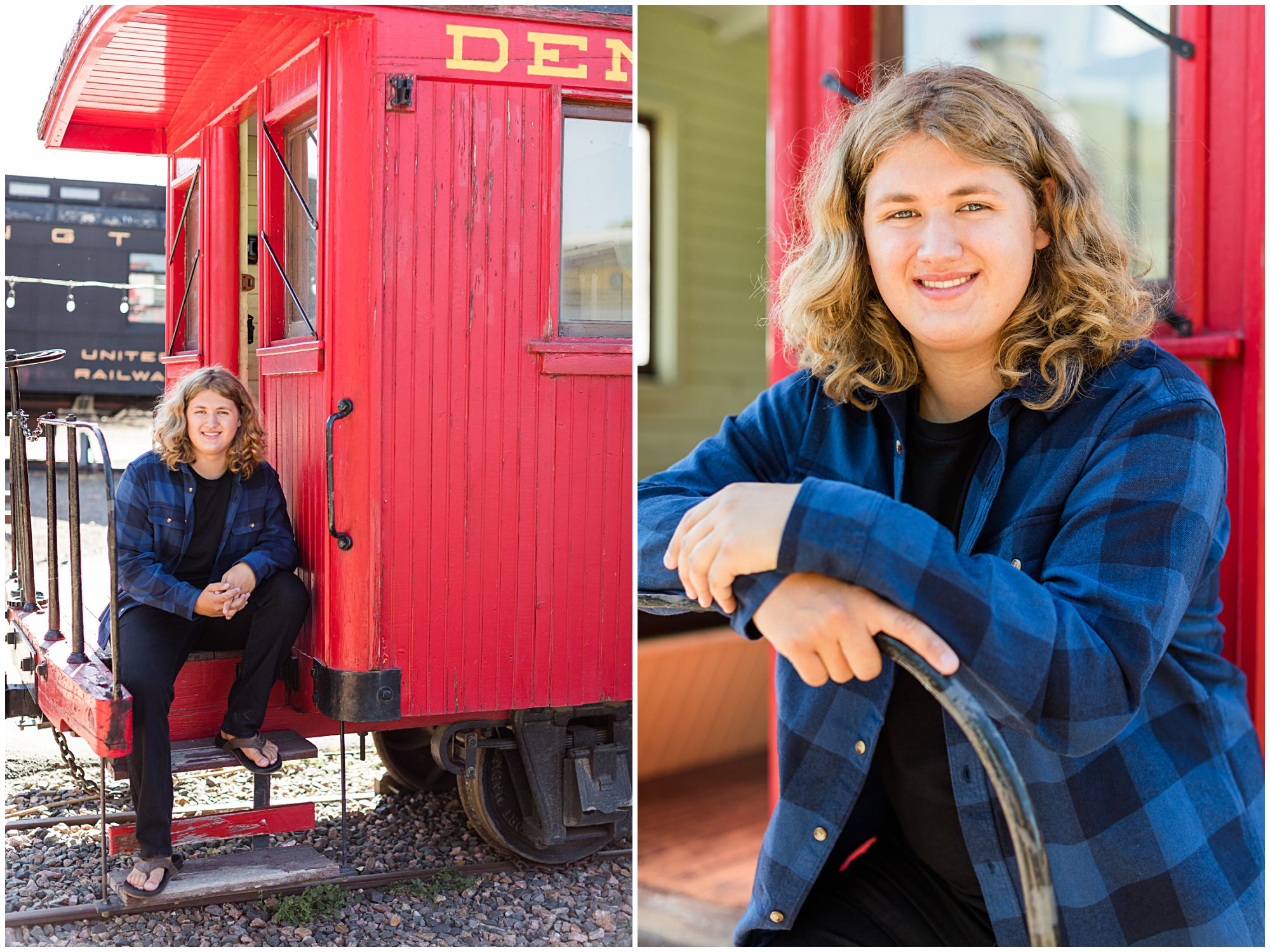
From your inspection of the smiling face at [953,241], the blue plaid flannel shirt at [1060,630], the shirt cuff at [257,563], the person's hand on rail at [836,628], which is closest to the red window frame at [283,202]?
the shirt cuff at [257,563]

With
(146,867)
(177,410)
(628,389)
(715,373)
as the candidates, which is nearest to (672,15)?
(715,373)

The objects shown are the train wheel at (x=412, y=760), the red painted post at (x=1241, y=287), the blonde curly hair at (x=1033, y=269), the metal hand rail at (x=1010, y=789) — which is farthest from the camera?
the train wheel at (x=412, y=760)

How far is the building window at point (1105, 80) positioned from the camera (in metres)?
2.00

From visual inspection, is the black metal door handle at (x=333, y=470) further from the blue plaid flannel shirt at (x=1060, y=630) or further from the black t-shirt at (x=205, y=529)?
the blue plaid flannel shirt at (x=1060, y=630)

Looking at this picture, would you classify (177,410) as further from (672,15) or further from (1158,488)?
(672,15)

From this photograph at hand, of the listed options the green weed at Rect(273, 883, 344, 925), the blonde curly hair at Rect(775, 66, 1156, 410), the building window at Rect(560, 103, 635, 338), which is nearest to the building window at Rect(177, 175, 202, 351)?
the building window at Rect(560, 103, 635, 338)

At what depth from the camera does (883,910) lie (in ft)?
4.52

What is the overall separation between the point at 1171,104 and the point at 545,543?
147 cm

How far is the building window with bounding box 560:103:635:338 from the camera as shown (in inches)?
81.0

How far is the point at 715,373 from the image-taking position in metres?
5.53

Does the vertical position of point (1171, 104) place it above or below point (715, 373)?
above

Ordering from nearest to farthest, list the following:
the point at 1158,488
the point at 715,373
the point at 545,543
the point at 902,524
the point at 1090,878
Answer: the point at 902,524
the point at 1158,488
the point at 1090,878
the point at 545,543
the point at 715,373

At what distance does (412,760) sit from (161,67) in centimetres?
149

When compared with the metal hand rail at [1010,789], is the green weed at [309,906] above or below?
below
